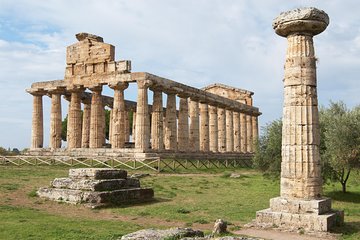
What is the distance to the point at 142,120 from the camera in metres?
35.2

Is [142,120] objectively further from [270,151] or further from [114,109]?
[270,151]

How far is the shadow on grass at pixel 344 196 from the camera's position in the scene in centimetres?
1948

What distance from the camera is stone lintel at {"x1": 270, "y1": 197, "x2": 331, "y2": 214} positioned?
40.9 feet

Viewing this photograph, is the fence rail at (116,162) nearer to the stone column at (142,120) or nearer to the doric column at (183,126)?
the stone column at (142,120)

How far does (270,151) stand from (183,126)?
19257 millimetres

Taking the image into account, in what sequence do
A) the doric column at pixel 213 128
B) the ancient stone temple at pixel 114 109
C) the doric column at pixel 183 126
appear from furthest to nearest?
the doric column at pixel 213 128
the doric column at pixel 183 126
the ancient stone temple at pixel 114 109

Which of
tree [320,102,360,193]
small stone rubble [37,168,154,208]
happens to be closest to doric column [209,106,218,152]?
tree [320,102,360,193]

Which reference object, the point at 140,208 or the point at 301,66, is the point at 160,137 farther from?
the point at 301,66

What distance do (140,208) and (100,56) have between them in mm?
24349

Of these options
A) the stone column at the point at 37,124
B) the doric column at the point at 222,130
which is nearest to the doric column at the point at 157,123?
the stone column at the point at 37,124

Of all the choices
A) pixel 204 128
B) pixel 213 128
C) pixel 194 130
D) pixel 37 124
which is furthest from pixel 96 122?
pixel 213 128

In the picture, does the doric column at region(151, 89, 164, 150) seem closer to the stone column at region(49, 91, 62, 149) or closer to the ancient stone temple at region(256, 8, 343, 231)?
the stone column at region(49, 91, 62, 149)

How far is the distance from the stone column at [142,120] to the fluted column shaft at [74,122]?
7.85 metres

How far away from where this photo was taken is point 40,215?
13.6 metres
